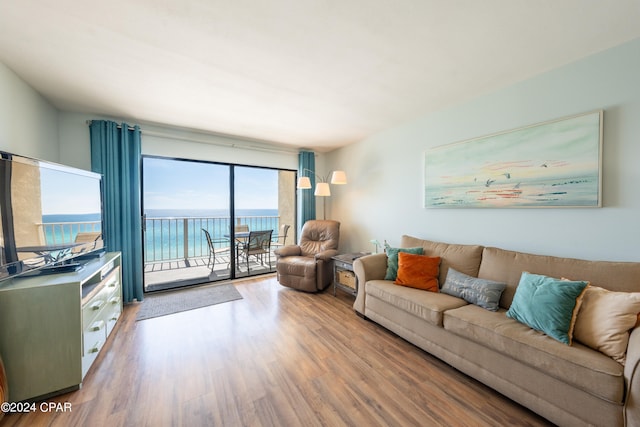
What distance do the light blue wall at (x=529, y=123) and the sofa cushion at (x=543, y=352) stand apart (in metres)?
0.97

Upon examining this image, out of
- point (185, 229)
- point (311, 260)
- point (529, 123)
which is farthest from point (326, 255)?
point (185, 229)

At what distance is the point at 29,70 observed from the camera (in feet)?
6.61

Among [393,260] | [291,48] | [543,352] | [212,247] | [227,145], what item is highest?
[291,48]

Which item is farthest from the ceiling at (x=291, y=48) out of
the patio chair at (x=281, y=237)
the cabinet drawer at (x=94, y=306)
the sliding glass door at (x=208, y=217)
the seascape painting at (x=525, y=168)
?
the patio chair at (x=281, y=237)

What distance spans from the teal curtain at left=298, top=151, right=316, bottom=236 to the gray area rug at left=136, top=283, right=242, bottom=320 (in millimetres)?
1799

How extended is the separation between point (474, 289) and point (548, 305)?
0.54 m

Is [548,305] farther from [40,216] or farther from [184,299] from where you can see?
[184,299]

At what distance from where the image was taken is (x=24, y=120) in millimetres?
2172

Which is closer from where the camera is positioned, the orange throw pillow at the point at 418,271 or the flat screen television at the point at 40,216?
the flat screen television at the point at 40,216

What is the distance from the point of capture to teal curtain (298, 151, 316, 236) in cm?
→ 457

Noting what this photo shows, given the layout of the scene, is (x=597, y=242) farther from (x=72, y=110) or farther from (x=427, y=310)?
(x=72, y=110)

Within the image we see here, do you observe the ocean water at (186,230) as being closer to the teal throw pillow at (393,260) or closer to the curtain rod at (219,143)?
the curtain rod at (219,143)

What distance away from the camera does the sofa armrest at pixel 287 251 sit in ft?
12.5

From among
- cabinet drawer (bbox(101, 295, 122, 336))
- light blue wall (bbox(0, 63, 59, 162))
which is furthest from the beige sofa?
light blue wall (bbox(0, 63, 59, 162))
